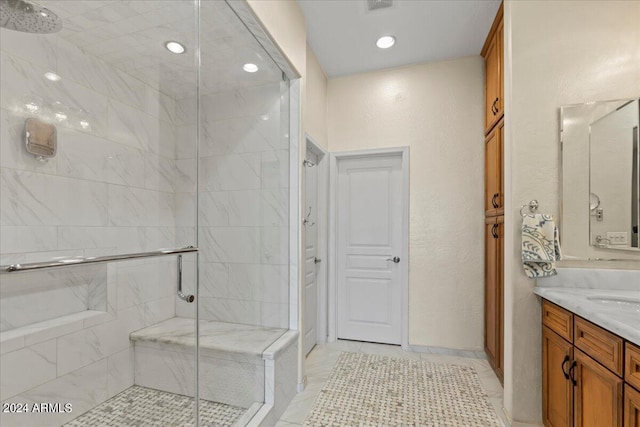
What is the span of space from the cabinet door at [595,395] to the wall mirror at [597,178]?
710 mm

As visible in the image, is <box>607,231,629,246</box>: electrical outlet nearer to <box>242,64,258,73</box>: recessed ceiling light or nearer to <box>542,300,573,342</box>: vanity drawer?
<box>542,300,573,342</box>: vanity drawer

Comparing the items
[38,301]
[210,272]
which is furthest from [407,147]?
[38,301]

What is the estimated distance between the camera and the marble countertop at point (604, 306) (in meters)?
1.13

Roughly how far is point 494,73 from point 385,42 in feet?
3.17

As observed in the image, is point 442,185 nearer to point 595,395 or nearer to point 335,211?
point 335,211

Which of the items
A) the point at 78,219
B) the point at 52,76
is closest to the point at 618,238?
the point at 78,219

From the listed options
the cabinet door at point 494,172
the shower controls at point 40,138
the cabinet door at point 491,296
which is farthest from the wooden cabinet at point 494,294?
the shower controls at point 40,138

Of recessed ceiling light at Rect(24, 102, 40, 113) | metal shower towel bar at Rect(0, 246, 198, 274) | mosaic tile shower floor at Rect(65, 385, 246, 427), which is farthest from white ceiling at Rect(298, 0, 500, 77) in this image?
mosaic tile shower floor at Rect(65, 385, 246, 427)

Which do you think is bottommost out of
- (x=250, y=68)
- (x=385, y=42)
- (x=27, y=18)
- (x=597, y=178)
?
(x=597, y=178)

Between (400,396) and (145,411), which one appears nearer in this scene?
(145,411)

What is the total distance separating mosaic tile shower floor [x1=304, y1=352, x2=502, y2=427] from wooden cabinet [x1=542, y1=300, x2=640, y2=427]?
0.50 metres

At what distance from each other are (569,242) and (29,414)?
8.69ft

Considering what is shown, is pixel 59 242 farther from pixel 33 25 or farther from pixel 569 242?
pixel 569 242

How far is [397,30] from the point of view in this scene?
101 inches
